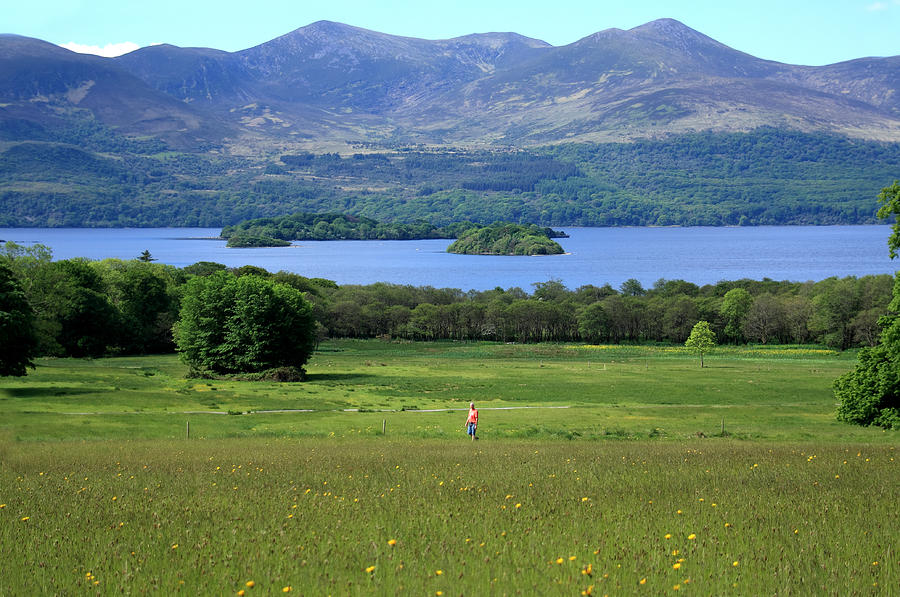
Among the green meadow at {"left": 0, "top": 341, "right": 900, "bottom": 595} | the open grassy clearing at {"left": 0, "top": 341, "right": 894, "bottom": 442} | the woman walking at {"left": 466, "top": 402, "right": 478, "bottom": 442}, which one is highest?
the green meadow at {"left": 0, "top": 341, "right": 900, "bottom": 595}

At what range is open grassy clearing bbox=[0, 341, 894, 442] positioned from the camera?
34219 millimetres

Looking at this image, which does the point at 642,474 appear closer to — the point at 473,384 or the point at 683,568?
the point at 683,568

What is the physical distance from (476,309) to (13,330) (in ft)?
284

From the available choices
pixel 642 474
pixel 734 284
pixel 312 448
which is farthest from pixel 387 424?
pixel 734 284

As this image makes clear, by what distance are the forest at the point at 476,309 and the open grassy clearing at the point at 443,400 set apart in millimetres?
9076

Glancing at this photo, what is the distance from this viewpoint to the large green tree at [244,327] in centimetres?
6881

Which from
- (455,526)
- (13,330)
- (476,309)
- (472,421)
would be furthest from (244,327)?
(476,309)

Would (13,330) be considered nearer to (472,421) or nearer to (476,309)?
(472,421)

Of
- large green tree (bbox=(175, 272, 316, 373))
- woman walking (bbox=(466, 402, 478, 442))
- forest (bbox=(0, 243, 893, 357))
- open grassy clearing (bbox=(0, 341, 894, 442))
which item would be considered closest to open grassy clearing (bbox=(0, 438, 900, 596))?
woman walking (bbox=(466, 402, 478, 442))

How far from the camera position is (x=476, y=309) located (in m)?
130

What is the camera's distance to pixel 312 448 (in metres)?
24.2

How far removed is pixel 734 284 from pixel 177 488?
13955 cm

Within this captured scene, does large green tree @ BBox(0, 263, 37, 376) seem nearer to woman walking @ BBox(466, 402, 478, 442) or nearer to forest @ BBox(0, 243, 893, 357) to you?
woman walking @ BBox(466, 402, 478, 442)

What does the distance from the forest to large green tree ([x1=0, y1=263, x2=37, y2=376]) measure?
36.8 metres
